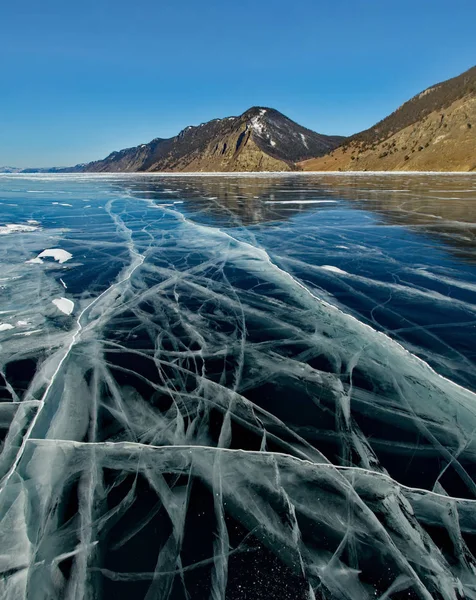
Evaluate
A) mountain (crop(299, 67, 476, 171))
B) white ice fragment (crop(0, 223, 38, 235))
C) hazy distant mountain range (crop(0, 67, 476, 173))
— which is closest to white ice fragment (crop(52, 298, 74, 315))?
white ice fragment (crop(0, 223, 38, 235))

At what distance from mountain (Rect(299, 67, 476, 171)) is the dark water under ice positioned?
258 feet

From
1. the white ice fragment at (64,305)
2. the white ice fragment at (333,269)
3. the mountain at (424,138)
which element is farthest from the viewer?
the mountain at (424,138)

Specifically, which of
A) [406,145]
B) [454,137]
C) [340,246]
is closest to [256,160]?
[406,145]

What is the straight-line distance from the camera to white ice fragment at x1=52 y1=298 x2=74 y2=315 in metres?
5.44

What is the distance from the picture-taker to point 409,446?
2.77 metres

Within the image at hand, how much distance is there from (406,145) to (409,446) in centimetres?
10949

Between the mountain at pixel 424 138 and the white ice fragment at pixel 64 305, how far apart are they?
8019cm

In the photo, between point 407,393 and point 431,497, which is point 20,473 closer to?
point 431,497

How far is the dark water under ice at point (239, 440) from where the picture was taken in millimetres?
1946

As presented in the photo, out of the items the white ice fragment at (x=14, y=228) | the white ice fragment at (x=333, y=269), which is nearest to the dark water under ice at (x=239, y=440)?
the white ice fragment at (x=333, y=269)

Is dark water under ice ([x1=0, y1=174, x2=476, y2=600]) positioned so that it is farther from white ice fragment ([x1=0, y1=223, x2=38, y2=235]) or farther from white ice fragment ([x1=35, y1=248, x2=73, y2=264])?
white ice fragment ([x1=0, y1=223, x2=38, y2=235])

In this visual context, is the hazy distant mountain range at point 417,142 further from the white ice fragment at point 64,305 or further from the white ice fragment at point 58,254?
the white ice fragment at point 64,305

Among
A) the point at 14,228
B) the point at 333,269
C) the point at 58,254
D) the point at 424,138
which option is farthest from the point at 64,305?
the point at 424,138

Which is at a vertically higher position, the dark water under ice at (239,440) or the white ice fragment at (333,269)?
the dark water under ice at (239,440)
